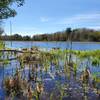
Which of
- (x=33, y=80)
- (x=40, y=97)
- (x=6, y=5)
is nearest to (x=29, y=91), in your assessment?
(x=40, y=97)

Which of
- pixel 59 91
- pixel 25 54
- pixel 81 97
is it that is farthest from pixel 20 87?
pixel 25 54

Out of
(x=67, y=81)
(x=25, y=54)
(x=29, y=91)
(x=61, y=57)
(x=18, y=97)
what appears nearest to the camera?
(x=29, y=91)

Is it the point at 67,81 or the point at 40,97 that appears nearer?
the point at 40,97

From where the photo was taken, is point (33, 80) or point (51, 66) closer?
point (33, 80)

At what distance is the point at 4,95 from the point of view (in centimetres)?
1208

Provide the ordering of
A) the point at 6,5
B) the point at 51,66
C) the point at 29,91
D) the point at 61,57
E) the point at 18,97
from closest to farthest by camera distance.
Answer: the point at 29,91 < the point at 18,97 < the point at 51,66 < the point at 61,57 < the point at 6,5

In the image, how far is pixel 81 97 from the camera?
11914 millimetres


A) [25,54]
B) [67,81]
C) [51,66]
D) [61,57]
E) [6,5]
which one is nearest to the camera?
[67,81]

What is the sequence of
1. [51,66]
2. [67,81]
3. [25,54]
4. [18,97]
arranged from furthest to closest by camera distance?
[25,54]
[51,66]
[67,81]
[18,97]

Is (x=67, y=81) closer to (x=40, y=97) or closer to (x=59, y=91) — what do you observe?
(x=59, y=91)

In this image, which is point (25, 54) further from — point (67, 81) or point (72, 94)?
point (72, 94)

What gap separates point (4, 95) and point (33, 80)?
2860 millimetres

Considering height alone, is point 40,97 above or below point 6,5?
below

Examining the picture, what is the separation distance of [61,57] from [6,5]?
21.3 ft
